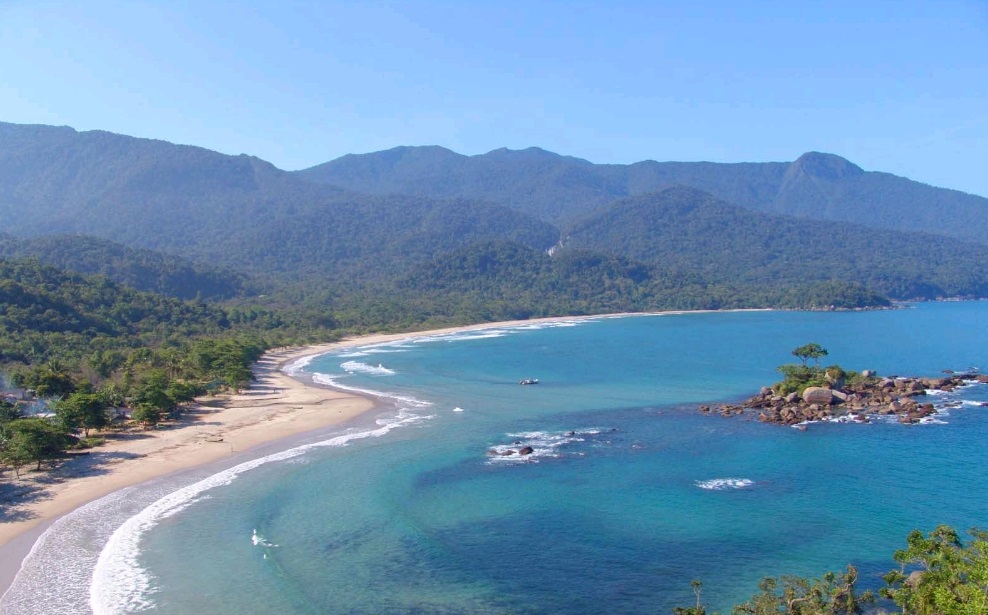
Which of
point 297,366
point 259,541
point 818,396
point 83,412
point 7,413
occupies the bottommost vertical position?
point 259,541

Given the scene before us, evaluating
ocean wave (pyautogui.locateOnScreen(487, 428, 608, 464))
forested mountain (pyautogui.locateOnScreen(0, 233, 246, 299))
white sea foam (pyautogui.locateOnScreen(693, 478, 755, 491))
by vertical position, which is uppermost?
forested mountain (pyautogui.locateOnScreen(0, 233, 246, 299))

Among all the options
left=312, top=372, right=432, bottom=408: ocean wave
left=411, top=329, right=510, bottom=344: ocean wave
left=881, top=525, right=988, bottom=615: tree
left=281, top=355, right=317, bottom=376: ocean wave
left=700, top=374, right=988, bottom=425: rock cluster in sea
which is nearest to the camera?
left=881, top=525, right=988, bottom=615: tree

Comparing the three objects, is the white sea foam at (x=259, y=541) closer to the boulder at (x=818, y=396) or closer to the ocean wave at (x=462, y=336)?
the boulder at (x=818, y=396)

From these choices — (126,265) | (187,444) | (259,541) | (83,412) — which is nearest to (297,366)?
(187,444)

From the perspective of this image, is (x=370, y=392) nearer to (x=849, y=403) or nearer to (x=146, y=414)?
(x=146, y=414)

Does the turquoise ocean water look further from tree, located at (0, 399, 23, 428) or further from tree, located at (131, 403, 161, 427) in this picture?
tree, located at (0, 399, 23, 428)

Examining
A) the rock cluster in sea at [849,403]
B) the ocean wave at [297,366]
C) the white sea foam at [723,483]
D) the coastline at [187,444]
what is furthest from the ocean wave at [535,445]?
the ocean wave at [297,366]

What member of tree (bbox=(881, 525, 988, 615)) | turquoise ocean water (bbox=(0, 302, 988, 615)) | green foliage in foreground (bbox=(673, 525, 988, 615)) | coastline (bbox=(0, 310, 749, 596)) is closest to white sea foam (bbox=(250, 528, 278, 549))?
turquoise ocean water (bbox=(0, 302, 988, 615))
